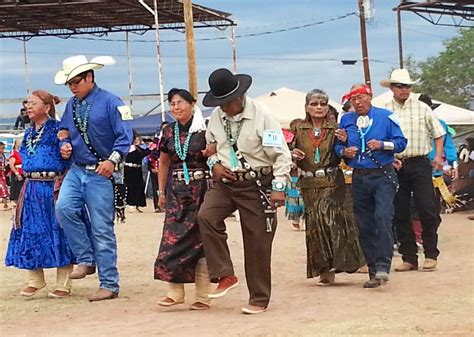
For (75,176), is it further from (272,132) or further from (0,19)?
(0,19)

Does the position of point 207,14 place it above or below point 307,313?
above

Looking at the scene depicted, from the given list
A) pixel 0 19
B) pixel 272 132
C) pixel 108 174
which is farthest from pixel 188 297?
pixel 0 19

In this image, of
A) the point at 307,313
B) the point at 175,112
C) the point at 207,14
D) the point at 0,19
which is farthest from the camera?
the point at 0,19

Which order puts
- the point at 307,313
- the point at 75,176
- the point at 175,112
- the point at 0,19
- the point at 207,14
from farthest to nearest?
the point at 0,19 → the point at 207,14 → the point at 75,176 → the point at 175,112 → the point at 307,313

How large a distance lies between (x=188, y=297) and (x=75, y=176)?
4.64 feet

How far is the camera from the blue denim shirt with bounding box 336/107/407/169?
871 centimetres

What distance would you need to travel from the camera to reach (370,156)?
28.7ft

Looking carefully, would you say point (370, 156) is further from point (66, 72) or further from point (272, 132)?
point (66, 72)

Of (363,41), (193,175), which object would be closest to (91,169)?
(193,175)

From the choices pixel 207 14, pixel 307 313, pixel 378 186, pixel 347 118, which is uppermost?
pixel 207 14

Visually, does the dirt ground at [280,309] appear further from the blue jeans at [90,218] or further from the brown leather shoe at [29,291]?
the blue jeans at [90,218]

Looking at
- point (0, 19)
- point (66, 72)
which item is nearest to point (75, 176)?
point (66, 72)

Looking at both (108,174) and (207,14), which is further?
(207,14)

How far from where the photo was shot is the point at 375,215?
28.6 ft
